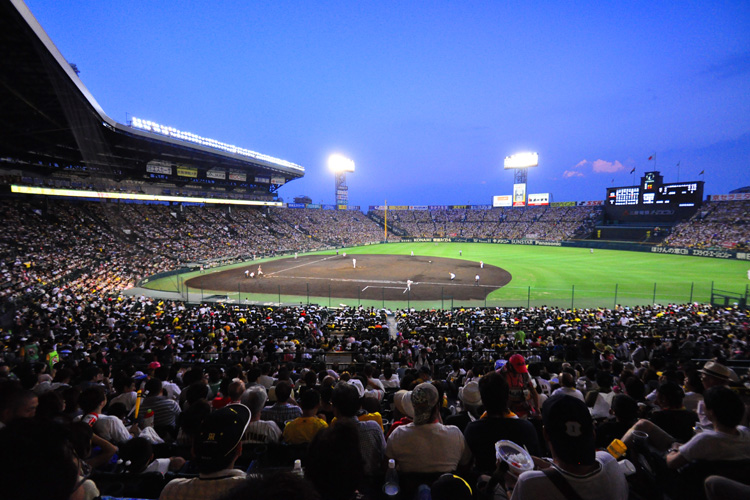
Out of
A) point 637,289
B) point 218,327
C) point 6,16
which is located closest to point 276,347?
point 218,327

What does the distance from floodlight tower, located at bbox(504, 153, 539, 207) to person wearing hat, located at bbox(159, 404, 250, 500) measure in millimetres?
105906

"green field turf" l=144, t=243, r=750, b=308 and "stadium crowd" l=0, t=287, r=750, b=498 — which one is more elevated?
"stadium crowd" l=0, t=287, r=750, b=498

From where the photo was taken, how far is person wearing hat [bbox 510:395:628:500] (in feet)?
7.08

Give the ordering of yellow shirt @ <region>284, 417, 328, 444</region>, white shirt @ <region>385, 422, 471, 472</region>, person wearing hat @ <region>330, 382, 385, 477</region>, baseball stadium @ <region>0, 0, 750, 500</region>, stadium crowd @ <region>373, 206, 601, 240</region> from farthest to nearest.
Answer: stadium crowd @ <region>373, 206, 601, 240</region> < yellow shirt @ <region>284, 417, 328, 444</region> < person wearing hat @ <region>330, 382, 385, 477</region> < white shirt @ <region>385, 422, 471, 472</region> < baseball stadium @ <region>0, 0, 750, 500</region>

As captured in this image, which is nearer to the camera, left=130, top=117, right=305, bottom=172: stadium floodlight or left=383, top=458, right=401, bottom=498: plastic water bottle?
left=383, top=458, right=401, bottom=498: plastic water bottle

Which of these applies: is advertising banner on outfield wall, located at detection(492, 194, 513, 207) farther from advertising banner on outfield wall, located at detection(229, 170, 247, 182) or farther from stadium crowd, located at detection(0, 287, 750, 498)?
stadium crowd, located at detection(0, 287, 750, 498)

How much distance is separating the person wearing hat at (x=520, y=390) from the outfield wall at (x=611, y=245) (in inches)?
2411

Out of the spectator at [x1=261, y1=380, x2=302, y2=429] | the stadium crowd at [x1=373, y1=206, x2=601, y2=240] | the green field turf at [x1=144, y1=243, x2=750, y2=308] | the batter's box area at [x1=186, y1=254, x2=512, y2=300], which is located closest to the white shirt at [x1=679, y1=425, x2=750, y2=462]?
the spectator at [x1=261, y1=380, x2=302, y2=429]

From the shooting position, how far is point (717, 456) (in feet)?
9.77

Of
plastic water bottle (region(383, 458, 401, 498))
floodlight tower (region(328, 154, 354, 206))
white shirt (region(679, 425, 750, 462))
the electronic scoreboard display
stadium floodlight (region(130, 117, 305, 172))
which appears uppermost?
floodlight tower (region(328, 154, 354, 206))

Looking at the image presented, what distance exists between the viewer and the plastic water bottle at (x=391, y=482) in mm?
2930

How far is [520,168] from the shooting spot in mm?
99750

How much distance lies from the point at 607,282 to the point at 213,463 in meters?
38.5

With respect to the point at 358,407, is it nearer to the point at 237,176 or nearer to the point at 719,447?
the point at 719,447
